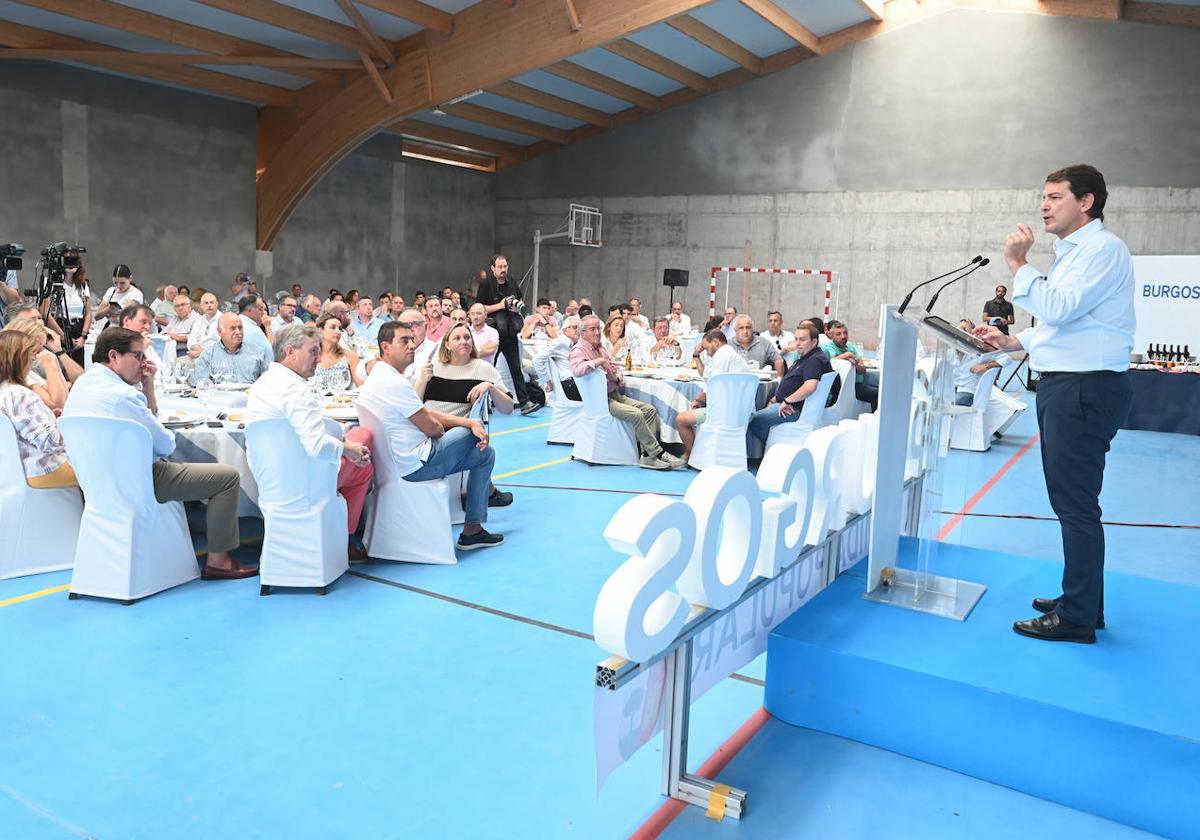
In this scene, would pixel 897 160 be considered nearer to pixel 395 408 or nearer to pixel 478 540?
pixel 478 540

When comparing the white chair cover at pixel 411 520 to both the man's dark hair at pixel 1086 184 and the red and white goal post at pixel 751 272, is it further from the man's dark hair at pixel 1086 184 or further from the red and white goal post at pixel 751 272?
the red and white goal post at pixel 751 272

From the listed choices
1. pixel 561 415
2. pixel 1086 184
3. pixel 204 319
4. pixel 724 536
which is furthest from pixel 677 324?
pixel 724 536

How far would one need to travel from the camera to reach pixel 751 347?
31.0ft

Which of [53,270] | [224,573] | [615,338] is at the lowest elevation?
[224,573]

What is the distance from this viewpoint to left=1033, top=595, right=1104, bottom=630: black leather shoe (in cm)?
312

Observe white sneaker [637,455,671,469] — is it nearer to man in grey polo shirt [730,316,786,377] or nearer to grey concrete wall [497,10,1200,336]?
man in grey polo shirt [730,316,786,377]

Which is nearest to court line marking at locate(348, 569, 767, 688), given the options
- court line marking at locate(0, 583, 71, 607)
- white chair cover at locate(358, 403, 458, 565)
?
white chair cover at locate(358, 403, 458, 565)

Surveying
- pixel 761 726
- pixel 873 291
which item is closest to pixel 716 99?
pixel 873 291

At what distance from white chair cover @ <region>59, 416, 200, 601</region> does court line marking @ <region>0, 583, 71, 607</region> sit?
165mm

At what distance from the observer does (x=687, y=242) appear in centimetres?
2053

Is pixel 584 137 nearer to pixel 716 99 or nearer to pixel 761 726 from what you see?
pixel 716 99

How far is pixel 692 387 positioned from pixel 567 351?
1.20 metres

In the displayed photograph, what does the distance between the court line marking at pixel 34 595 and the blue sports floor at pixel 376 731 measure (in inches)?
0.5

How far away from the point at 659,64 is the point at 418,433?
1465 cm
